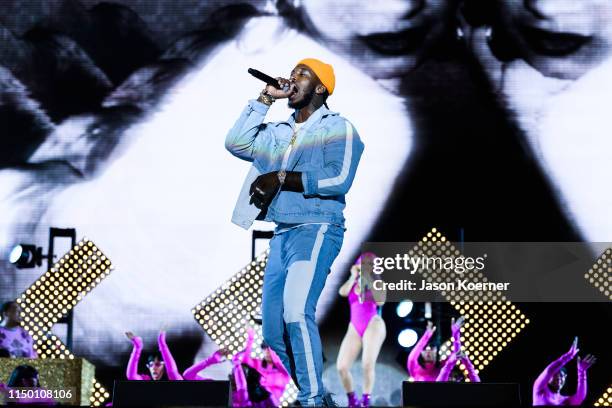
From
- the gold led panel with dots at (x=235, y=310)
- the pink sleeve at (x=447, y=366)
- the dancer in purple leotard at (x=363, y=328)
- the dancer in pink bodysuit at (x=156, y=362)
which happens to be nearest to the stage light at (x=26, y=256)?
the dancer in pink bodysuit at (x=156, y=362)

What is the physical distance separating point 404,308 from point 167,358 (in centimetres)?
201

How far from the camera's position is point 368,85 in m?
8.23

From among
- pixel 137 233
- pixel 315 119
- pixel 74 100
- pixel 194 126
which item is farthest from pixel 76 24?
pixel 315 119

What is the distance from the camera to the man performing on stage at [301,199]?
12.1ft

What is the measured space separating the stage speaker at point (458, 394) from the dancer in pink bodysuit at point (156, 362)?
4502 mm

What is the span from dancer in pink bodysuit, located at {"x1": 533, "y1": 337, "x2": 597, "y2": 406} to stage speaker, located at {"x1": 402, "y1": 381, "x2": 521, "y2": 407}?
4.24 metres

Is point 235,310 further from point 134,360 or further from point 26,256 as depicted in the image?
point 26,256

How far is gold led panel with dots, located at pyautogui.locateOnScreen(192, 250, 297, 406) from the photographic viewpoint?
8.04m

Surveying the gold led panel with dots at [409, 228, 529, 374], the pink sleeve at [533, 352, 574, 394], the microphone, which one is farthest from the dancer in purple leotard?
the microphone

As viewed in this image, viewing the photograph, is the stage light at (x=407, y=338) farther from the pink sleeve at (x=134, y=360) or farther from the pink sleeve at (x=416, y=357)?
the pink sleeve at (x=134, y=360)

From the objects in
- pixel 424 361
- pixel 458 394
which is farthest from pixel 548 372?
pixel 458 394

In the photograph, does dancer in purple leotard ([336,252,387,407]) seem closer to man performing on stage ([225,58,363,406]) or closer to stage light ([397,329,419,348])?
stage light ([397,329,419,348])

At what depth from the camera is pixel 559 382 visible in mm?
7785

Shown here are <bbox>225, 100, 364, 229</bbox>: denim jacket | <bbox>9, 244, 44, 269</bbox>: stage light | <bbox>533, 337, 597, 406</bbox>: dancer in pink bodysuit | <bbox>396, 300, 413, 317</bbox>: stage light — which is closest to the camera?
<bbox>225, 100, 364, 229</bbox>: denim jacket
